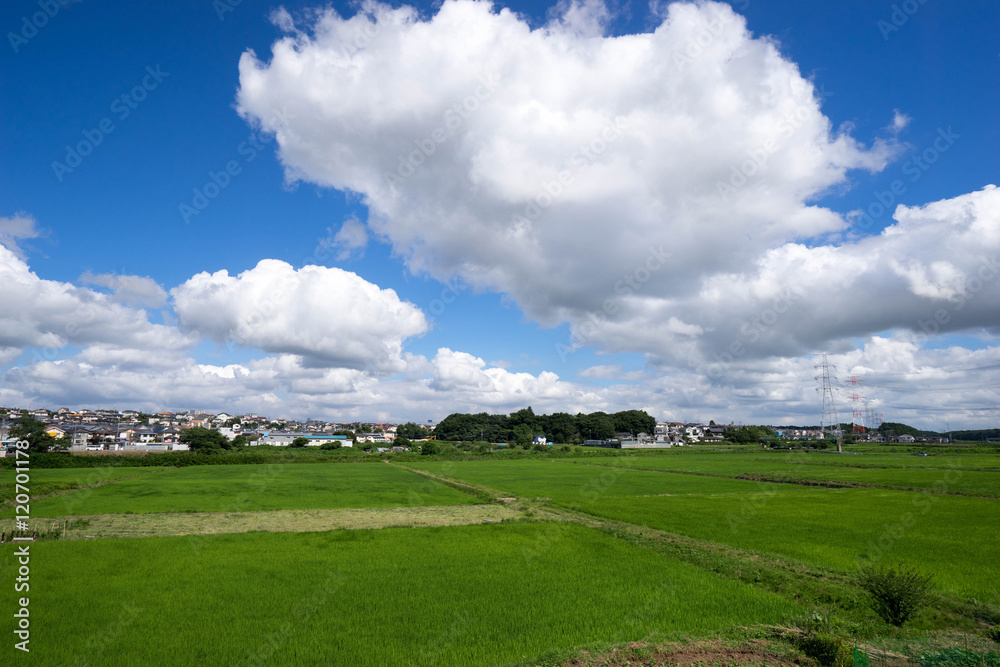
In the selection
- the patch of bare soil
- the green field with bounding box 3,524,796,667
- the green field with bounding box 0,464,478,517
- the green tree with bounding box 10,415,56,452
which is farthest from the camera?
the green tree with bounding box 10,415,56,452

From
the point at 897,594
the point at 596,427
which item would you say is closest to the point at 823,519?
the point at 897,594

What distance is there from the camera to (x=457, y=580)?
16.4 meters

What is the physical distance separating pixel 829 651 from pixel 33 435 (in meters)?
103

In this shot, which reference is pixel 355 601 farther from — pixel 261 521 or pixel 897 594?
pixel 261 521

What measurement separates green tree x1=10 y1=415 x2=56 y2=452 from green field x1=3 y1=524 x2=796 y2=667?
75.2 m

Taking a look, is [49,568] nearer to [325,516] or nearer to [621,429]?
[325,516]

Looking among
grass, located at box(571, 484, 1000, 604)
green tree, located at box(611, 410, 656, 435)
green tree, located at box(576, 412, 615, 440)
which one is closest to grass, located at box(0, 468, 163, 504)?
grass, located at box(571, 484, 1000, 604)

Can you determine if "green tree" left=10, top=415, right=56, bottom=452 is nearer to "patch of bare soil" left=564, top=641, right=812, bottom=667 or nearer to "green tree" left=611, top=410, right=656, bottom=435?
"patch of bare soil" left=564, top=641, right=812, bottom=667

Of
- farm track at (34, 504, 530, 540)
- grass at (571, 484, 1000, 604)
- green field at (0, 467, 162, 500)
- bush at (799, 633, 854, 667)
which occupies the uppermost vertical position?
bush at (799, 633, 854, 667)

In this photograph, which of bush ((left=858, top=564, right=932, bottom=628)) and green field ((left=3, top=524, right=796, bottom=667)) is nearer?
green field ((left=3, top=524, right=796, bottom=667))

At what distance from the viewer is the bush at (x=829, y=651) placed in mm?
10234

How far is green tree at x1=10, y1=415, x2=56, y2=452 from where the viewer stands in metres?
74.3

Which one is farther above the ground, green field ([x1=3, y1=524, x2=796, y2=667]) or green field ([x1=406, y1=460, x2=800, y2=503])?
green field ([x1=3, y1=524, x2=796, y2=667])

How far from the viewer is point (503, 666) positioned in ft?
33.7
